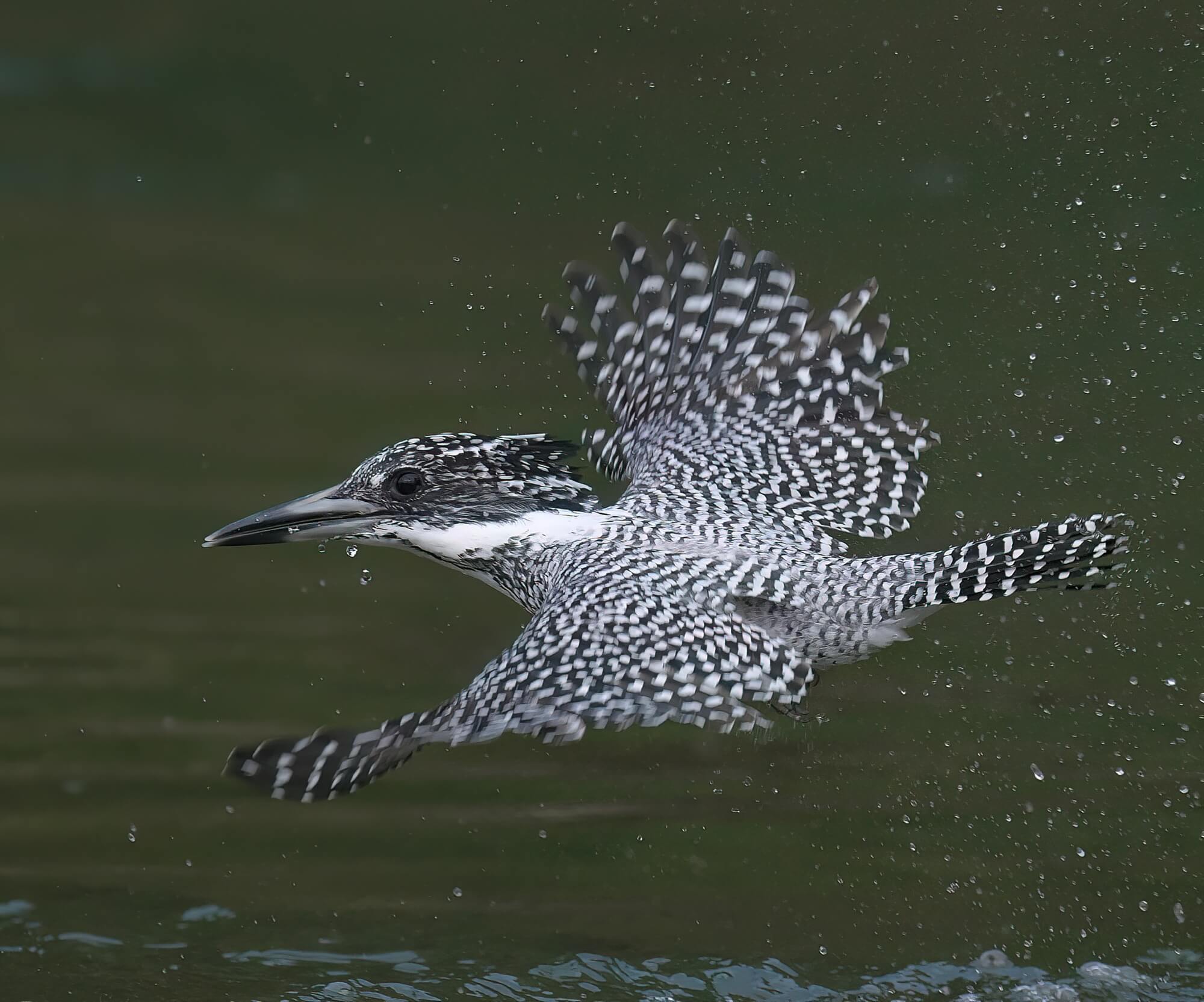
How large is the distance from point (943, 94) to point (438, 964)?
7722mm

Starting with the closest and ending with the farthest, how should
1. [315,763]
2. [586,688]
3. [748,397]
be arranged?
[315,763], [586,688], [748,397]

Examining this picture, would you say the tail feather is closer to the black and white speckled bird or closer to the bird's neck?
the black and white speckled bird

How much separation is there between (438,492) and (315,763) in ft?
4.06

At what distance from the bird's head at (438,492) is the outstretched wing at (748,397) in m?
0.27

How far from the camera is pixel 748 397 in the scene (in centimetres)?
489

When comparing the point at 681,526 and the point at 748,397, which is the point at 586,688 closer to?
the point at 681,526

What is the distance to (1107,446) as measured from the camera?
7.56 m

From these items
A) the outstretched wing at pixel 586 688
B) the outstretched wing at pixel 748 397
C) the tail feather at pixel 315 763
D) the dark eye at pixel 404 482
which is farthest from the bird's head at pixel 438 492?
the tail feather at pixel 315 763

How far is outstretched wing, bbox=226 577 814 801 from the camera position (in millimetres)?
3453

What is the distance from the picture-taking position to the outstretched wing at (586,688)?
11.3 feet

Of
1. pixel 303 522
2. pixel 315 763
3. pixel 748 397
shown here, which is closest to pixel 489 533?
pixel 303 522

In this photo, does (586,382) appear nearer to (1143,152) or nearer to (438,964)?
(438,964)

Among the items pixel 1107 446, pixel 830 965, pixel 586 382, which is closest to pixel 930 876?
pixel 830 965

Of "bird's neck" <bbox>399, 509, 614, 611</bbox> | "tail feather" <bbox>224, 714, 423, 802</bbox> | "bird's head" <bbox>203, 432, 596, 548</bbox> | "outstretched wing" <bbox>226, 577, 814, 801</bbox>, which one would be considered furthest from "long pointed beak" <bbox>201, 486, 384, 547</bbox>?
"tail feather" <bbox>224, 714, 423, 802</bbox>
